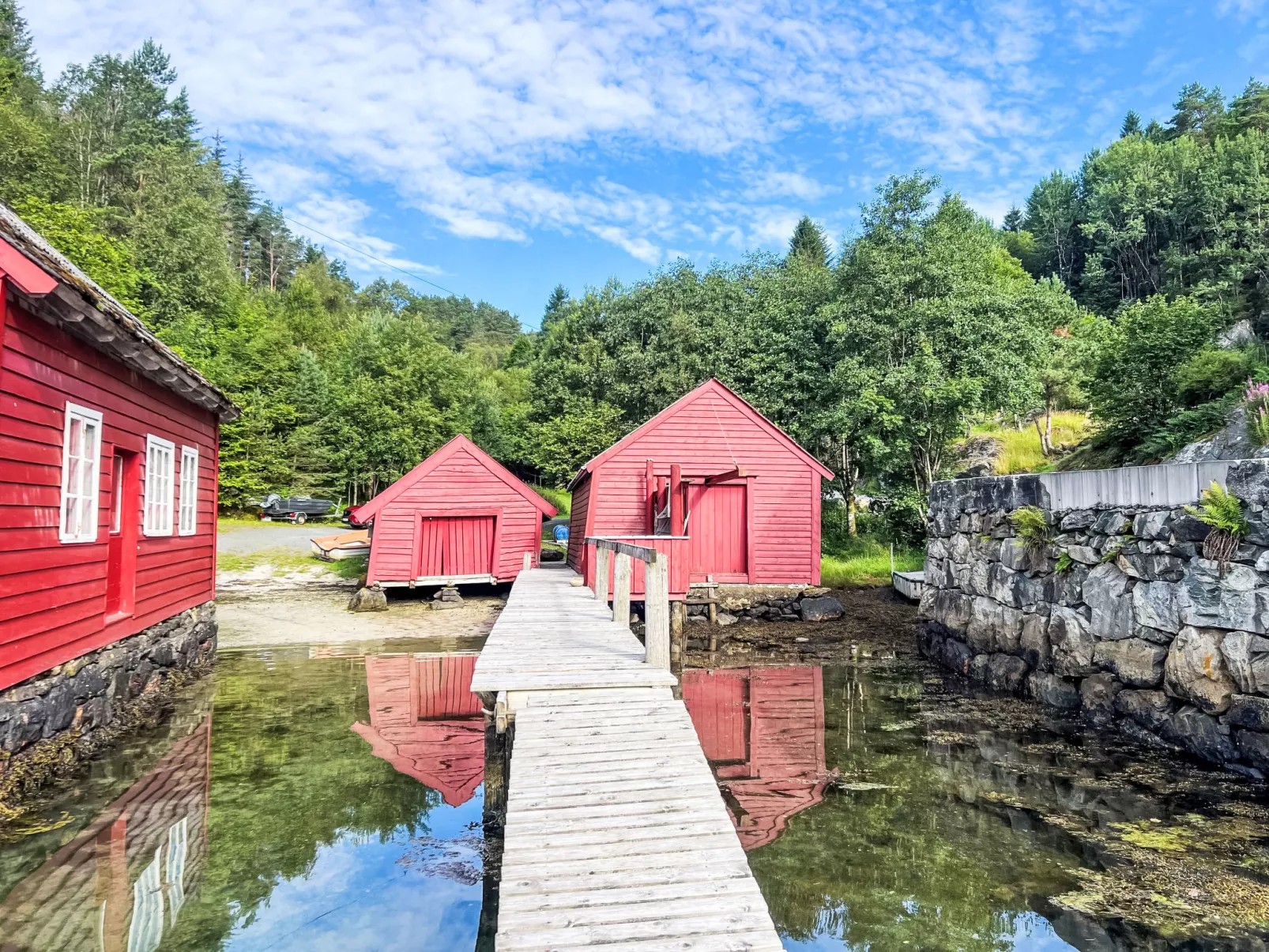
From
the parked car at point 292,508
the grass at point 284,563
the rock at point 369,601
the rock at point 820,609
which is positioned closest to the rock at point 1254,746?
the rock at point 820,609

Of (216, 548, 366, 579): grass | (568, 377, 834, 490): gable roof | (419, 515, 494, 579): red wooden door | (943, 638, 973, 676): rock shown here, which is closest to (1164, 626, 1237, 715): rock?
(943, 638, 973, 676): rock

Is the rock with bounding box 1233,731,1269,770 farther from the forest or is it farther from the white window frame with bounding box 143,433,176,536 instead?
the white window frame with bounding box 143,433,176,536

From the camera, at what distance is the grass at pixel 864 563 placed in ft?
63.9

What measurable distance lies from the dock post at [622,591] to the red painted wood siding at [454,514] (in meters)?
9.97

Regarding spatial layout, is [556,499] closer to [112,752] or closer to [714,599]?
[714,599]

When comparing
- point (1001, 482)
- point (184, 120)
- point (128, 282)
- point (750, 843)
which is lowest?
point (750, 843)

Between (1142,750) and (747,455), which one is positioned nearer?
(1142,750)

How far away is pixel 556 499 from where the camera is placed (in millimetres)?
40562

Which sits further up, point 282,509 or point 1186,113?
point 1186,113

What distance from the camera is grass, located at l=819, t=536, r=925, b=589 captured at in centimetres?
1947

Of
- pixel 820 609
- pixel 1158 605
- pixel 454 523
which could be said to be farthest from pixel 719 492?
pixel 1158 605

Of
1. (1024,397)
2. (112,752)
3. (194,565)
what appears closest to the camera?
(112,752)

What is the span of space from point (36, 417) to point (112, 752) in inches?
127

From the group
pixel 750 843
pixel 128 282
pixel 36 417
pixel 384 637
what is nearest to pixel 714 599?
pixel 384 637
